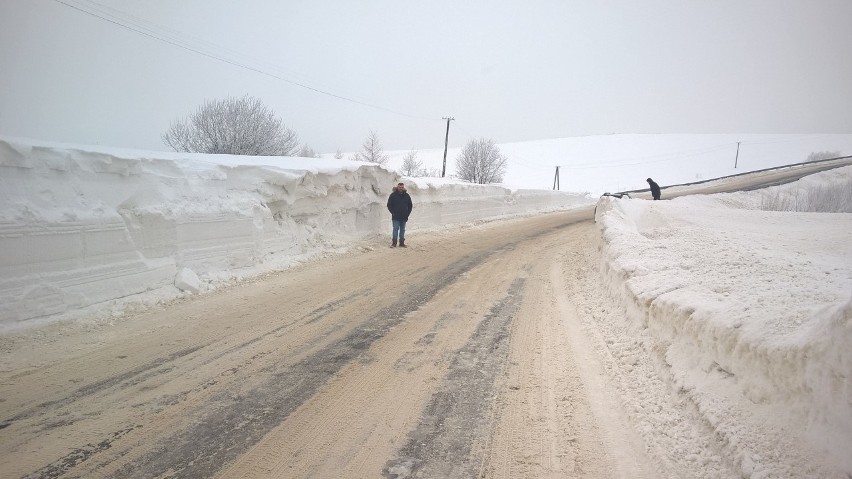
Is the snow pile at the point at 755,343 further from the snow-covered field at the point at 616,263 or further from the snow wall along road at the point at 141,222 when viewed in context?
the snow wall along road at the point at 141,222

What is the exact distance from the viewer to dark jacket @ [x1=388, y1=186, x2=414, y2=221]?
1218cm

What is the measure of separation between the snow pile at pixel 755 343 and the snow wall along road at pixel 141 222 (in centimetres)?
667

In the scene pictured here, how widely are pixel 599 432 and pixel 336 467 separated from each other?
1.93 metres

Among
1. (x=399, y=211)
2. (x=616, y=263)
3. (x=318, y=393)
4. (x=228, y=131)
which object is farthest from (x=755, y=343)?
(x=228, y=131)

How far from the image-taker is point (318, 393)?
11.8ft

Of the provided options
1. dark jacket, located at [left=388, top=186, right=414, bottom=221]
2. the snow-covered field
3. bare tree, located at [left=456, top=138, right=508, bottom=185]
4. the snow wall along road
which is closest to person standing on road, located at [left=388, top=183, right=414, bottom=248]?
dark jacket, located at [left=388, top=186, right=414, bottom=221]

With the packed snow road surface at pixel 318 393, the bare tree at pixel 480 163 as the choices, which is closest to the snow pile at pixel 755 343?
the packed snow road surface at pixel 318 393

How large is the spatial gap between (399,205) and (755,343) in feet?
33.1

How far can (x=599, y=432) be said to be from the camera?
314 cm

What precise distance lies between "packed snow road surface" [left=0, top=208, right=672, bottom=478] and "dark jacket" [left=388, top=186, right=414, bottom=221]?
583 cm

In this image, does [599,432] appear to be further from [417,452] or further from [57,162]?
[57,162]

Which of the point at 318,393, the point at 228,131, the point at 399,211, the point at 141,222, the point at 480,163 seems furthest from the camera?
the point at 480,163

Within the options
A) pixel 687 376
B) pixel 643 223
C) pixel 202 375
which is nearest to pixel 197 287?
pixel 202 375

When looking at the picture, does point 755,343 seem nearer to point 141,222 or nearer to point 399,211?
point 141,222
